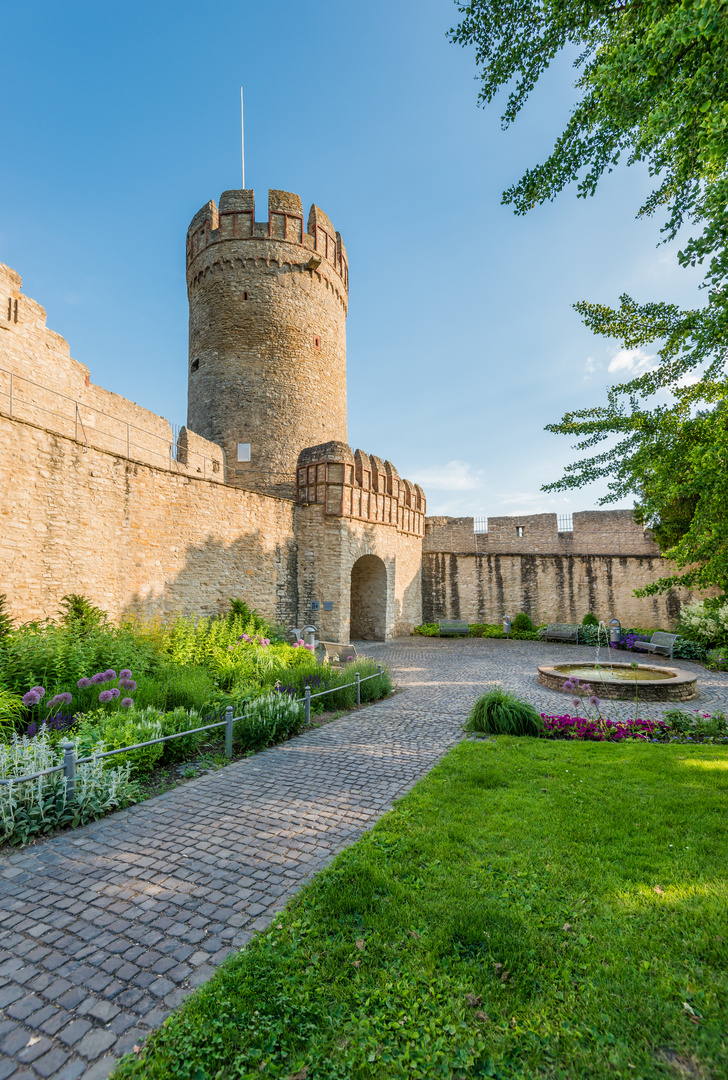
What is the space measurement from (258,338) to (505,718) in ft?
62.0

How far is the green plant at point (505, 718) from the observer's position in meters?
6.72

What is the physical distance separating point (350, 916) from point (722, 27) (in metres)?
5.63

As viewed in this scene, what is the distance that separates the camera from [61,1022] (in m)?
2.12

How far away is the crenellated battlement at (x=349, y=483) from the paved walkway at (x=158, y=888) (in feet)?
36.9

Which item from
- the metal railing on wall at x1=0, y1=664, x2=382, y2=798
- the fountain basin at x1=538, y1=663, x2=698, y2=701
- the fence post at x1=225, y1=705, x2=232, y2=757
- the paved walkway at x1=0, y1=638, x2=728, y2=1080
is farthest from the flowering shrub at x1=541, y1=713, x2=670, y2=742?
the fence post at x1=225, y1=705, x2=232, y2=757

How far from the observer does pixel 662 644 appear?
13.8 m

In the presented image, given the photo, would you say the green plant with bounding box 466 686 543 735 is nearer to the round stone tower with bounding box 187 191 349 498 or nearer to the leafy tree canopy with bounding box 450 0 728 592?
the leafy tree canopy with bounding box 450 0 728 592

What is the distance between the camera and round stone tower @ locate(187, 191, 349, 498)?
20438 millimetres

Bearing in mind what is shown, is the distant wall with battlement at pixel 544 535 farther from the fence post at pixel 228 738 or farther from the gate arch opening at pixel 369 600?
the fence post at pixel 228 738

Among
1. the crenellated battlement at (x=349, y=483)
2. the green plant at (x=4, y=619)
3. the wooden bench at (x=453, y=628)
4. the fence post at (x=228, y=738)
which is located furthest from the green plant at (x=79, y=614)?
the wooden bench at (x=453, y=628)

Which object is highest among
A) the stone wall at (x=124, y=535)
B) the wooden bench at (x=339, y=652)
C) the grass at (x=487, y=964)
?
the stone wall at (x=124, y=535)

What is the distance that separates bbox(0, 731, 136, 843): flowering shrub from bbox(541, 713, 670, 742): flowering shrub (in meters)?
5.37

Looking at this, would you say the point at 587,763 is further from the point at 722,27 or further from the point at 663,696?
the point at 722,27

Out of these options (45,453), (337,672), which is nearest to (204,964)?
(337,672)
